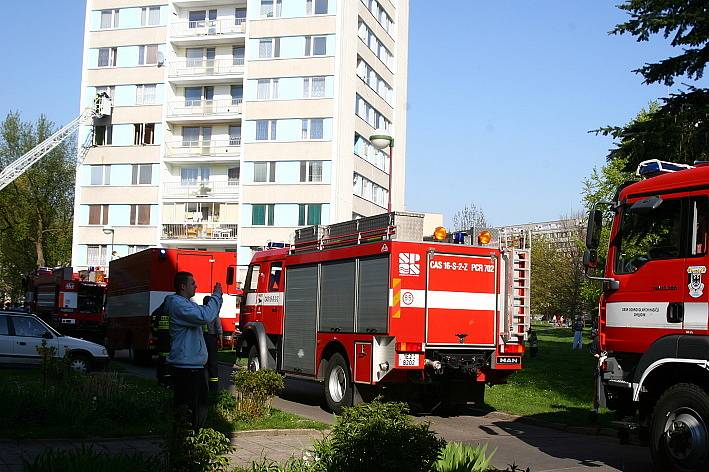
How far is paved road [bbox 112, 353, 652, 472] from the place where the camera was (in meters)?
9.70

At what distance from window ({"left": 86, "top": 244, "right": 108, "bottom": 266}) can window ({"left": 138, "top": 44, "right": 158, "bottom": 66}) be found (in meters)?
13.0

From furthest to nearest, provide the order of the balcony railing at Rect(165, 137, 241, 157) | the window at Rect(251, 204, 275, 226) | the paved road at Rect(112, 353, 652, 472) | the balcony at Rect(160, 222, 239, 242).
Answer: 1. the balcony railing at Rect(165, 137, 241, 157)
2. the balcony at Rect(160, 222, 239, 242)
3. the window at Rect(251, 204, 275, 226)
4. the paved road at Rect(112, 353, 652, 472)

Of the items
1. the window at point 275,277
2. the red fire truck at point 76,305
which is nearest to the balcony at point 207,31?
the red fire truck at point 76,305

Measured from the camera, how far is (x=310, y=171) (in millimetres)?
50312

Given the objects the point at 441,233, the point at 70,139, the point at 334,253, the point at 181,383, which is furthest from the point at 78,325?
the point at 70,139

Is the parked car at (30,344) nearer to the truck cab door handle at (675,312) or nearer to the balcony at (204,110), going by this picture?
the truck cab door handle at (675,312)

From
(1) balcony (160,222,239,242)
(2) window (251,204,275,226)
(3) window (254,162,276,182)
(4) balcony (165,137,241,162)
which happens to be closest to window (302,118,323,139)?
(3) window (254,162,276,182)

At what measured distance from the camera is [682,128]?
1694cm

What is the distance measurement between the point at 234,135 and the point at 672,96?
39823 millimetres

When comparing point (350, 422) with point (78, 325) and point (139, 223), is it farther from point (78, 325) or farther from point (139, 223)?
point (139, 223)

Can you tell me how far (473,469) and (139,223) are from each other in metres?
51.2

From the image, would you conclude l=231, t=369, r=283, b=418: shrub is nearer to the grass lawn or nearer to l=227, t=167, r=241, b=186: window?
the grass lawn

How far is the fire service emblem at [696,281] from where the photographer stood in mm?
8484

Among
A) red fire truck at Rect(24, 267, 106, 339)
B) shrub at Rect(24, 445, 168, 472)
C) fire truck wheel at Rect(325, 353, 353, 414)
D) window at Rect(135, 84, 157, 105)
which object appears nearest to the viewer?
shrub at Rect(24, 445, 168, 472)
